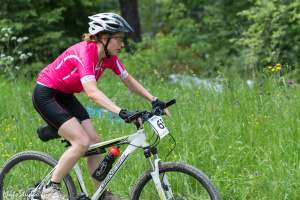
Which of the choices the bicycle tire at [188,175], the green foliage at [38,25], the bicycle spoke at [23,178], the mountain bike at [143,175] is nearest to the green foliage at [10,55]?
the green foliage at [38,25]

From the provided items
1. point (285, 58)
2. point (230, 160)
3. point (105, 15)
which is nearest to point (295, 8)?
point (285, 58)

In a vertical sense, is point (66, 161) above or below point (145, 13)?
above

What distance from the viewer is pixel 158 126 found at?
15.0 feet

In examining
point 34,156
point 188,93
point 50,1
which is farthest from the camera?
point 50,1

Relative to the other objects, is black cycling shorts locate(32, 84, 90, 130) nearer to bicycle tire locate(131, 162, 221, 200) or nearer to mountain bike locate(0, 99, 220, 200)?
mountain bike locate(0, 99, 220, 200)

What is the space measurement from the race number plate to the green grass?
1194mm

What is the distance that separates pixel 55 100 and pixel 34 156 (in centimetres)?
63

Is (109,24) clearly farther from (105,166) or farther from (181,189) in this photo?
(181,189)

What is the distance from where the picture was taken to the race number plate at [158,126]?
178 inches

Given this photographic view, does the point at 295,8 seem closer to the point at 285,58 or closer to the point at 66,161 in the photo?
the point at 285,58

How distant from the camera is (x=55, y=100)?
5227mm

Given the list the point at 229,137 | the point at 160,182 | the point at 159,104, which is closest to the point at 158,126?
the point at 159,104

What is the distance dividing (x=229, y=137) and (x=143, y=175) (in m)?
1.82

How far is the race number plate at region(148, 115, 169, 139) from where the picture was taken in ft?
14.8
